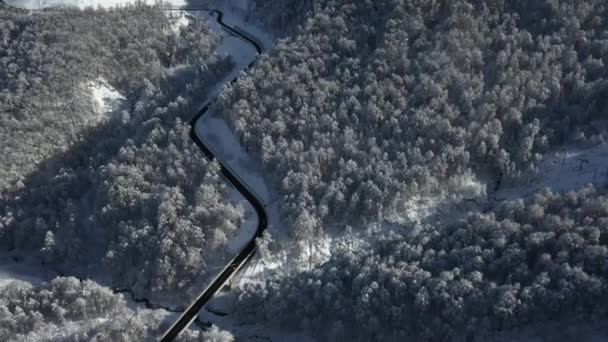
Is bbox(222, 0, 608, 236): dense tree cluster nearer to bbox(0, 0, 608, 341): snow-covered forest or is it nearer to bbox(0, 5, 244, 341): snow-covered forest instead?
bbox(0, 0, 608, 341): snow-covered forest

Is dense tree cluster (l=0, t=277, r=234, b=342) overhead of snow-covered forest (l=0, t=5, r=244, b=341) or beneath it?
beneath

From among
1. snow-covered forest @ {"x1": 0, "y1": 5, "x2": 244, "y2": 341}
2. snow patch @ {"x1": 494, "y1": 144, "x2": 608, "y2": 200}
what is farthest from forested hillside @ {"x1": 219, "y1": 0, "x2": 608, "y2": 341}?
snow-covered forest @ {"x1": 0, "y1": 5, "x2": 244, "y2": 341}

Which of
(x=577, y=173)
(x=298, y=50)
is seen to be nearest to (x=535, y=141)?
(x=577, y=173)

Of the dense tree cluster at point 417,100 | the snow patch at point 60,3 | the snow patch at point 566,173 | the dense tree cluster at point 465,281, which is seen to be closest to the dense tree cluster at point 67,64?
the snow patch at point 60,3

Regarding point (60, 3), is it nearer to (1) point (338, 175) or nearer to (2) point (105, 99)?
(2) point (105, 99)

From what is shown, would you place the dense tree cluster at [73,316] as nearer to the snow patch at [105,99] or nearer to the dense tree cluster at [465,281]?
Result: the dense tree cluster at [465,281]

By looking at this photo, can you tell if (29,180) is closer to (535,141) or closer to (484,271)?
(484,271)

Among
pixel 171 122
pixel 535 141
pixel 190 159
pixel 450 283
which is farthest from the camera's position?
pixel 171 122
